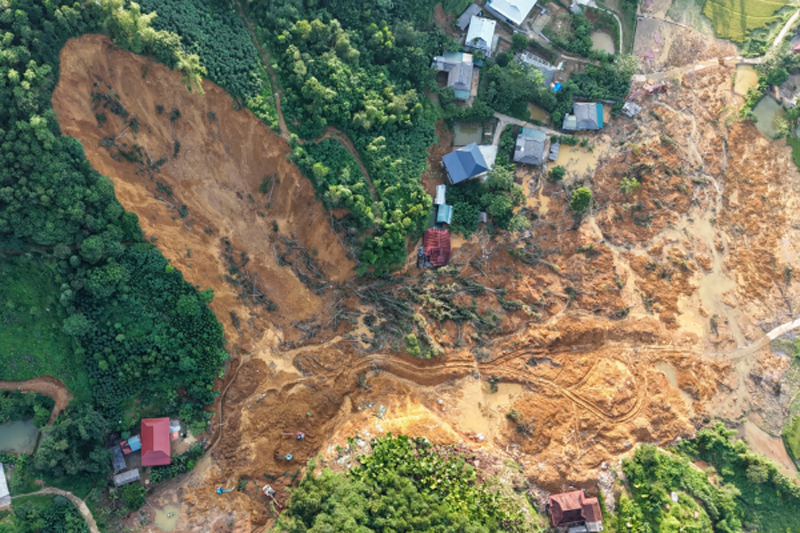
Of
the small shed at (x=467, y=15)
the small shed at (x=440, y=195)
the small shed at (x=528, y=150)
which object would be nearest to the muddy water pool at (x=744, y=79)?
the small shed at (x=528, y=150)

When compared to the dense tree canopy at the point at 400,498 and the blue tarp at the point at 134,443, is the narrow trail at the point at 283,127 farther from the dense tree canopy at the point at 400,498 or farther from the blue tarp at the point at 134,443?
the blue tarp at the point at 134,443

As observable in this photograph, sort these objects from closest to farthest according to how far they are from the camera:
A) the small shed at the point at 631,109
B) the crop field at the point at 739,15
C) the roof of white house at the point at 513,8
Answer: the roof of white house at the point at 513,8 → the small shed at the point at 631,109 → the crop field at the point at 739,15

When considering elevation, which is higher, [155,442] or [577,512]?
[155,442]

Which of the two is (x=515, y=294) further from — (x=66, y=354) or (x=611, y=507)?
(x=66, y=354)

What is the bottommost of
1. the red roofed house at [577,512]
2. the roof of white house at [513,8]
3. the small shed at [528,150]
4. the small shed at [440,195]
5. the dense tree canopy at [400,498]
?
the red roofed house at [577,512]

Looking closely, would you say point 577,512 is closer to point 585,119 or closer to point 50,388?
point 585,119

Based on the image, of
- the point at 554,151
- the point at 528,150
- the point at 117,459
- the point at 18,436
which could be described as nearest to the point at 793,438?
the point at 554,151
